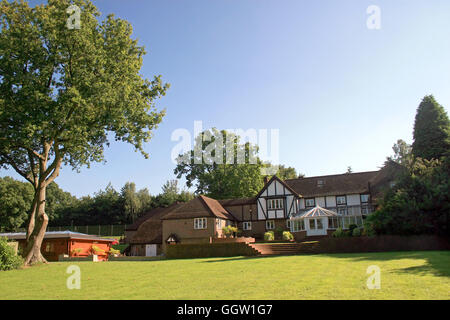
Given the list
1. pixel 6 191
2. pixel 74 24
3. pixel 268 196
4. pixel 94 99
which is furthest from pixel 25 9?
pixel 6 191

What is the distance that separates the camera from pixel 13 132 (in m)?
22.3

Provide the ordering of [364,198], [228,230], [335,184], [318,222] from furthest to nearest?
[335,184] < [364,198] < [228,230] < [318,222]

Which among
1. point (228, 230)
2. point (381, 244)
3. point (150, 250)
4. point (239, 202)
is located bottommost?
point (150, 250)

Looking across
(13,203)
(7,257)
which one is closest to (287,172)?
Answer: (13,203)

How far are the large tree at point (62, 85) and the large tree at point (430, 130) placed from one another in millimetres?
25023

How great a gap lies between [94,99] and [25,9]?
7660 millimetres

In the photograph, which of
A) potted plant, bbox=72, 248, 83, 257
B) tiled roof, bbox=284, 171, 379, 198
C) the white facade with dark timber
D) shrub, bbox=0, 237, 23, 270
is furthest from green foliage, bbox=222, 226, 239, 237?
shrub, bbox=0, 237, 23, 270

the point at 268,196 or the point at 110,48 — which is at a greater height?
the point at 110,48

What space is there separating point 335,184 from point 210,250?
22.2 meters

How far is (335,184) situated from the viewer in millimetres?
A: 43656

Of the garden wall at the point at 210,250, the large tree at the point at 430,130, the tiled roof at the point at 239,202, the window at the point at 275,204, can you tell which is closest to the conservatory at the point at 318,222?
the window at the point at 275,204

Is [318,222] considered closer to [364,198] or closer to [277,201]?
[277,201]

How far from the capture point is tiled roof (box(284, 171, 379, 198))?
4194 cm
